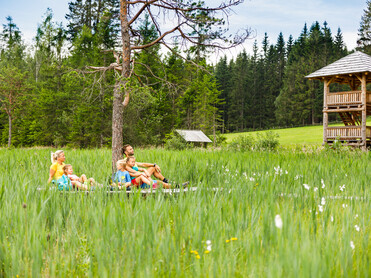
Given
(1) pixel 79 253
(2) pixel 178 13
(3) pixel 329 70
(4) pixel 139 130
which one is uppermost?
(3) pixel 329 70

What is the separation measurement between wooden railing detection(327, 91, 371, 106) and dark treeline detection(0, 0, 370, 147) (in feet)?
30.3

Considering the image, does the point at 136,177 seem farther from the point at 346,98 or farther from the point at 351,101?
the point at 346,98

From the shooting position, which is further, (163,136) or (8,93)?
(163,136)

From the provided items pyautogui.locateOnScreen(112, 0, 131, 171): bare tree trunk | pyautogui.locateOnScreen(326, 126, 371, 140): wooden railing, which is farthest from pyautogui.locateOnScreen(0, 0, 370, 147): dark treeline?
pyautogui.locateOnScreen(326, 126, 371, 140): wooden railing

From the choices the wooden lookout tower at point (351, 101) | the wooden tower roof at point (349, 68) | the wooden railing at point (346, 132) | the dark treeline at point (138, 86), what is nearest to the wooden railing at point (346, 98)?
the wooden lookout tower at point (351, 101)

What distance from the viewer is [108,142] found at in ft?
94.4

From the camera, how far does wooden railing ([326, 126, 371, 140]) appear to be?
20.6 m

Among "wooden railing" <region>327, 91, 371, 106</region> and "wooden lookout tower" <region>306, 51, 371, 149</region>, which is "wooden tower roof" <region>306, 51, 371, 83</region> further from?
"wooden railing" <region>327, 91, 371, 106</region>

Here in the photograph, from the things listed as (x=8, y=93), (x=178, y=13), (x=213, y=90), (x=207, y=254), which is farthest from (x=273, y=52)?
(x=207, y=254)

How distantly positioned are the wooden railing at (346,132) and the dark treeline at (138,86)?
33.1 ft

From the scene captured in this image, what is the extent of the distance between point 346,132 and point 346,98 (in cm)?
226

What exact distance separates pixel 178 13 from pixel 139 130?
2269cm

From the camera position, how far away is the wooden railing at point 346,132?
20641mm

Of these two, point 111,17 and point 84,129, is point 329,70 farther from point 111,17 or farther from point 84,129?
point 84,129
